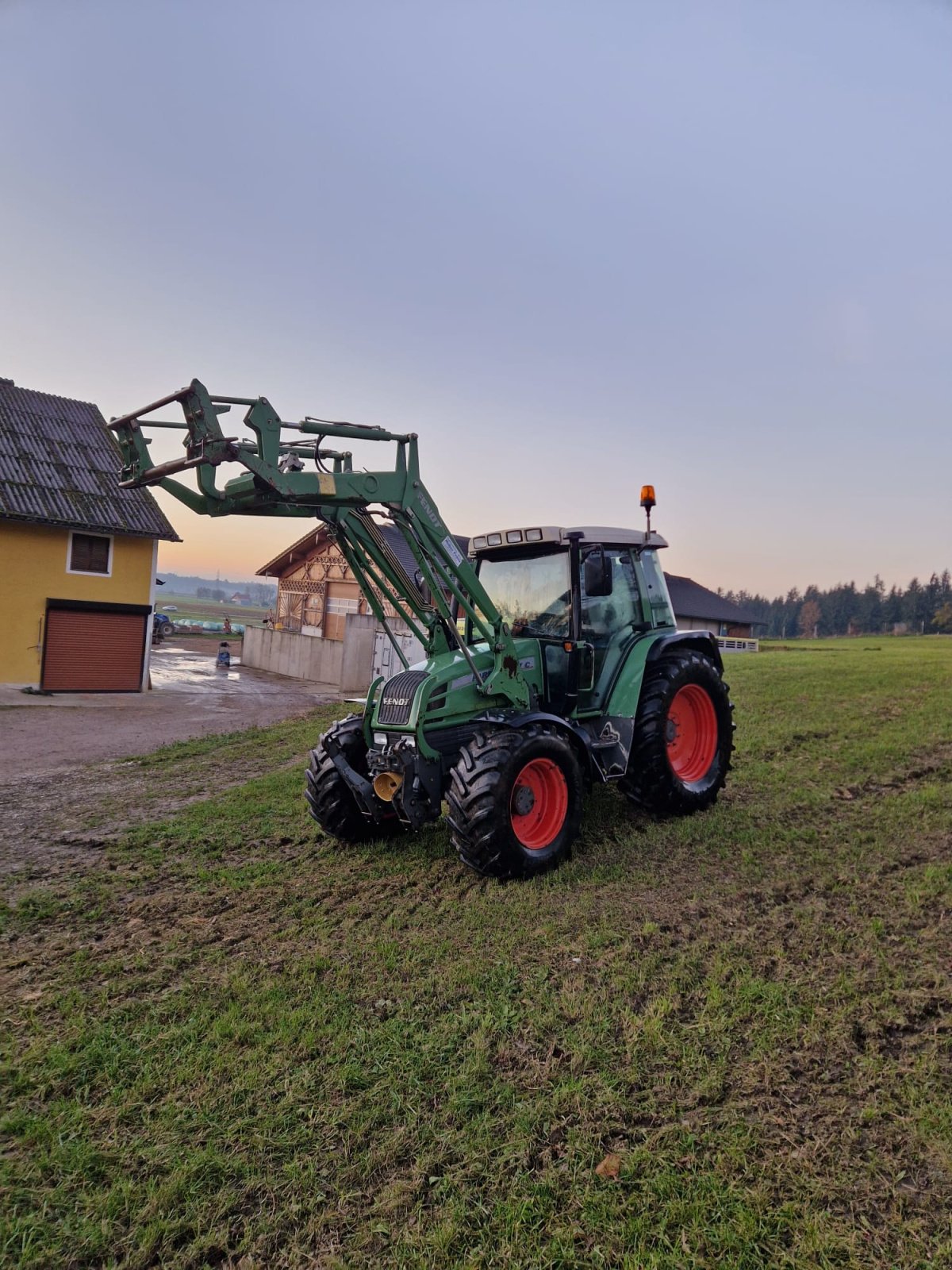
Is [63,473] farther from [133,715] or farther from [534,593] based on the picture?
[534,593]

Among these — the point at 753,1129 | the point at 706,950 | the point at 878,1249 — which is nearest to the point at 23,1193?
the point at 753,1129

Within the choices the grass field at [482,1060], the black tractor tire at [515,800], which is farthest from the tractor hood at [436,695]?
the grass field at [482,1060]

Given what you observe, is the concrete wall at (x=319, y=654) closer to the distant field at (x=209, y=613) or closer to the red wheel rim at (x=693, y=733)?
the red wheel rim at (x=693, y=733)

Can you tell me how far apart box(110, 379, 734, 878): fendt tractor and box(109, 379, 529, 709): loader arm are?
0.04 ft

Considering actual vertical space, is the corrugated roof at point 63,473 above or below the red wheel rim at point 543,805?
above

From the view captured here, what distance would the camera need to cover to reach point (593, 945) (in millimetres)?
4000

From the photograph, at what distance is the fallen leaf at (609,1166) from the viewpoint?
7.90ft

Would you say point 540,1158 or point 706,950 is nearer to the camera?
point 540,1158

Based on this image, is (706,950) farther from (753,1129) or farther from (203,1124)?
(203,1124)

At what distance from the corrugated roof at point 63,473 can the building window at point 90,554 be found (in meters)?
0.45

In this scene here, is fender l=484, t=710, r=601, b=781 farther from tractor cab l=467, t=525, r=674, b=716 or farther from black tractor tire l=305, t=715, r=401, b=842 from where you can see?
black tractor tire l=305, t=715, r=401, b=842

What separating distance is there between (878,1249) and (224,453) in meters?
4.50

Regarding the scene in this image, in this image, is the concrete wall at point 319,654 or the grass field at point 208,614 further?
the grass field at point 208,614

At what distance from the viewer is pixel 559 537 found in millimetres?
5898
